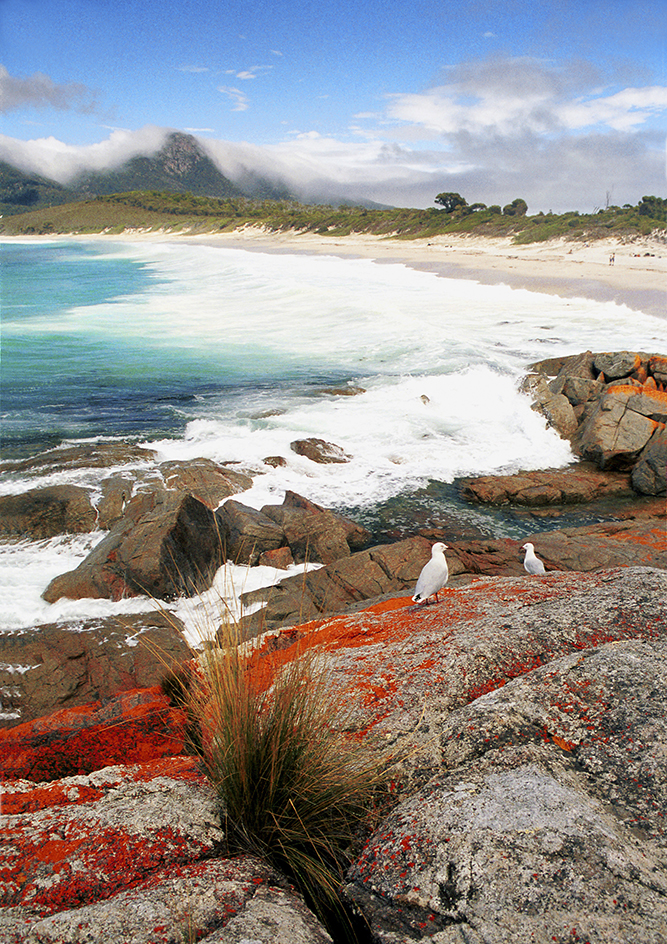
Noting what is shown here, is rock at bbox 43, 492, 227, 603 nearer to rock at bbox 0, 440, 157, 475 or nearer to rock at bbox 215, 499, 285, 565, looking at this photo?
rock at bbox 215, 499, 285, 565

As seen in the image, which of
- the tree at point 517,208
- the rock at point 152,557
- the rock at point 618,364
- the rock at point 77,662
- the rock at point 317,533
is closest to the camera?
the rock at point 77,662

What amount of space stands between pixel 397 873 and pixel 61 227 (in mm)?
167008

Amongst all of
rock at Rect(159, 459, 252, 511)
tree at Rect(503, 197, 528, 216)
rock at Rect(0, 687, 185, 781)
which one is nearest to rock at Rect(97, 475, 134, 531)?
rock at Rect(159, 459, 252, 511)

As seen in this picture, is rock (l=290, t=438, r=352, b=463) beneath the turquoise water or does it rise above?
beneath

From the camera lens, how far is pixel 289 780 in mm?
2135

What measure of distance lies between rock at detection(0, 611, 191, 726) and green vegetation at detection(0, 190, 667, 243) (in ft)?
184

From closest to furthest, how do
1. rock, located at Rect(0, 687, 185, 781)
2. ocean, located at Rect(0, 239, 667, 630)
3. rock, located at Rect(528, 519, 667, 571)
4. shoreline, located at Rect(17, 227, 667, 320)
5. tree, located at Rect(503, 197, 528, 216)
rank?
rock, located at Rect(0, 687, 185, 781) → rock, located at Rect(528, 519, 667, 571) → ocean, located at Rect(0, 239, 667, 630) → shoreline, located at Rect(17, 227, 667, 320) → tree, located at Rect(503, 197, 528, 216)

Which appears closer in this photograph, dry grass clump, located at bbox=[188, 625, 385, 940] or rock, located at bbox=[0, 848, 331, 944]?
rock, located at bbox=[0, 848, 331, 944]

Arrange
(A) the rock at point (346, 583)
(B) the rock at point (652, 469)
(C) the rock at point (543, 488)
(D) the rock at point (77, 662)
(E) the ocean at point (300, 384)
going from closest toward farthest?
1. (D) the rock at point (77, 662)
2. (A) the rock at point (346, 583)
3. (C) the rock at point (543, 488)
4. (E) the ocean at point (300, 384)
5. (B) the rock at point (652, 469)

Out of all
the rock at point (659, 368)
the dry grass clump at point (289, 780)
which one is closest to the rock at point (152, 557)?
the dry grass clump at point (289, 780)

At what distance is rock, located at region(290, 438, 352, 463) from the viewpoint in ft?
40.1

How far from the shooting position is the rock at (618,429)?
39.4ft

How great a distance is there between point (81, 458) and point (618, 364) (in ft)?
43.3

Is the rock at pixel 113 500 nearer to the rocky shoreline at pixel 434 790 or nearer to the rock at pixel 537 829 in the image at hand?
the rocky shoreline at pixel 434 790
